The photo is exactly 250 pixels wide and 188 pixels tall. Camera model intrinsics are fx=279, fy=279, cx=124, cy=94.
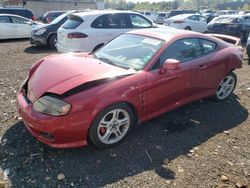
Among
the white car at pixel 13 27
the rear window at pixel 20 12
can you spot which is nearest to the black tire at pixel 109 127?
the white car at pixel 13 27

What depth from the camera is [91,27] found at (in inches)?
327

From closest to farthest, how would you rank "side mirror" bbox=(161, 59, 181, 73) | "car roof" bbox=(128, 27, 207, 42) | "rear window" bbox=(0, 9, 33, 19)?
"side mirror" bbox=(161, 59, 181, 73) → "car roof" bbox=(128, 27, 207, 42) → "rear window" bbox=(0, 9, 33, 19)

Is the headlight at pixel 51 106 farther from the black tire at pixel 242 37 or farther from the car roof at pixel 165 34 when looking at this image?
the black tire at pixel 242 37

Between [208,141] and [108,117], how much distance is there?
1.55 meters

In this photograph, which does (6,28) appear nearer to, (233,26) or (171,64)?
(233,26)

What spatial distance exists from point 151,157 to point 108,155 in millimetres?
567

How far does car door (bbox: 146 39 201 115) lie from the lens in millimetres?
4059

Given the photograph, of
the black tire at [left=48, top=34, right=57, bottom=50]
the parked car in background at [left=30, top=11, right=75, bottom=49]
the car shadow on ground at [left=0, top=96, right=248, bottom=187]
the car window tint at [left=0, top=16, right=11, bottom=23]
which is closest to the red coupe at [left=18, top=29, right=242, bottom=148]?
the car shadow on ground at [left=0, top=96, right=248, bottom=187]

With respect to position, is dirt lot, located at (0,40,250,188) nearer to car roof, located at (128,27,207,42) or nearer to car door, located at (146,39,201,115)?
car door, located at (146,39,201,115)

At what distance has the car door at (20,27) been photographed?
14409 mm

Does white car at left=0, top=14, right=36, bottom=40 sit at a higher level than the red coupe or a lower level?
lower

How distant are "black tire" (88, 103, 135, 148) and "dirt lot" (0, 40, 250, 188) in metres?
0.12

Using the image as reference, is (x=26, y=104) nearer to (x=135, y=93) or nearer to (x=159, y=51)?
(x=135, y=93)

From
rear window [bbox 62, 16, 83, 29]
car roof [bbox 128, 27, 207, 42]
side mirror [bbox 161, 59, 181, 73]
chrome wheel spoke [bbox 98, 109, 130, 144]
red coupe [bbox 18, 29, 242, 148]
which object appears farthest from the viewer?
rear window [bbox 62, 16, 83, 29]
